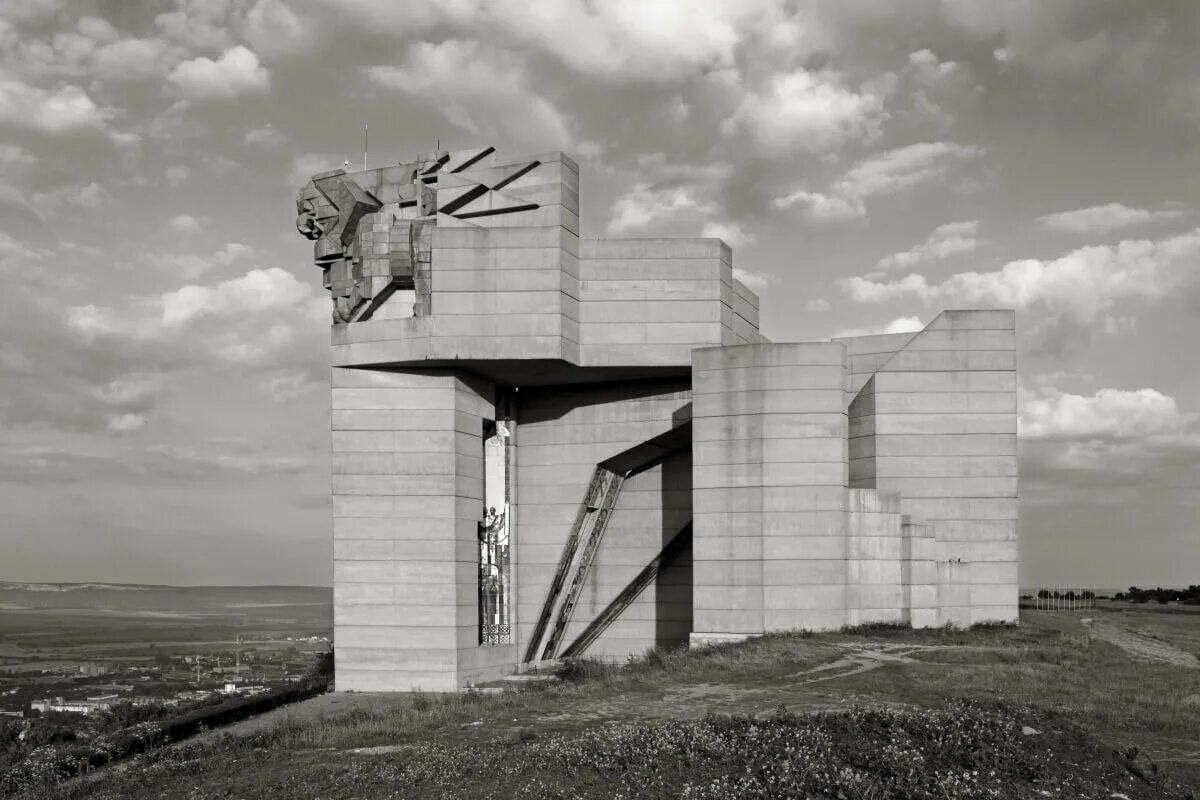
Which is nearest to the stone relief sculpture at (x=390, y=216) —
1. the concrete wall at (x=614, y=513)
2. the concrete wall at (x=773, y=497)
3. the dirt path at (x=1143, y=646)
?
the concrete wall at (x=614, y=513)

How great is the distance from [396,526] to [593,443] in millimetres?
7527

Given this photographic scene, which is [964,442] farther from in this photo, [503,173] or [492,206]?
[503,173]

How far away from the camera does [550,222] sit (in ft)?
111

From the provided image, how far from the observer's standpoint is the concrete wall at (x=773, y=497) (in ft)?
104

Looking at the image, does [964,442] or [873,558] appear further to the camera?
[964,442]

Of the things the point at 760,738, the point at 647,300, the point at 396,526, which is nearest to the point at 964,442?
the point at 647,300

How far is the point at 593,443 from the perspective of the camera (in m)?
37.8

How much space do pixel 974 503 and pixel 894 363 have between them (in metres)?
4.97

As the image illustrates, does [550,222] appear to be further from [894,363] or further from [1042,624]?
[1042,624]

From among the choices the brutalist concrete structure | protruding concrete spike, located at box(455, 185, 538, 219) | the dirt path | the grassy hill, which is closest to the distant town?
the brutalist concrete structure

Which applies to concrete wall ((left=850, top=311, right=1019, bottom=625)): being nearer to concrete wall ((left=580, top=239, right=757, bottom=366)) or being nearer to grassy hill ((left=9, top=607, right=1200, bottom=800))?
concrete wall ((left=580, top=239, right=757, bottom=366))

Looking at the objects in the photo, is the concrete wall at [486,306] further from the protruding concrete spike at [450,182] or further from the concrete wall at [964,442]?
the concrete wall at [964,442]

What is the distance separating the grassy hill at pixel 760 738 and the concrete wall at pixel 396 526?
5.77 meters

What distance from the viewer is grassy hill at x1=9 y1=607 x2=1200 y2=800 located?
13812 millimetres
